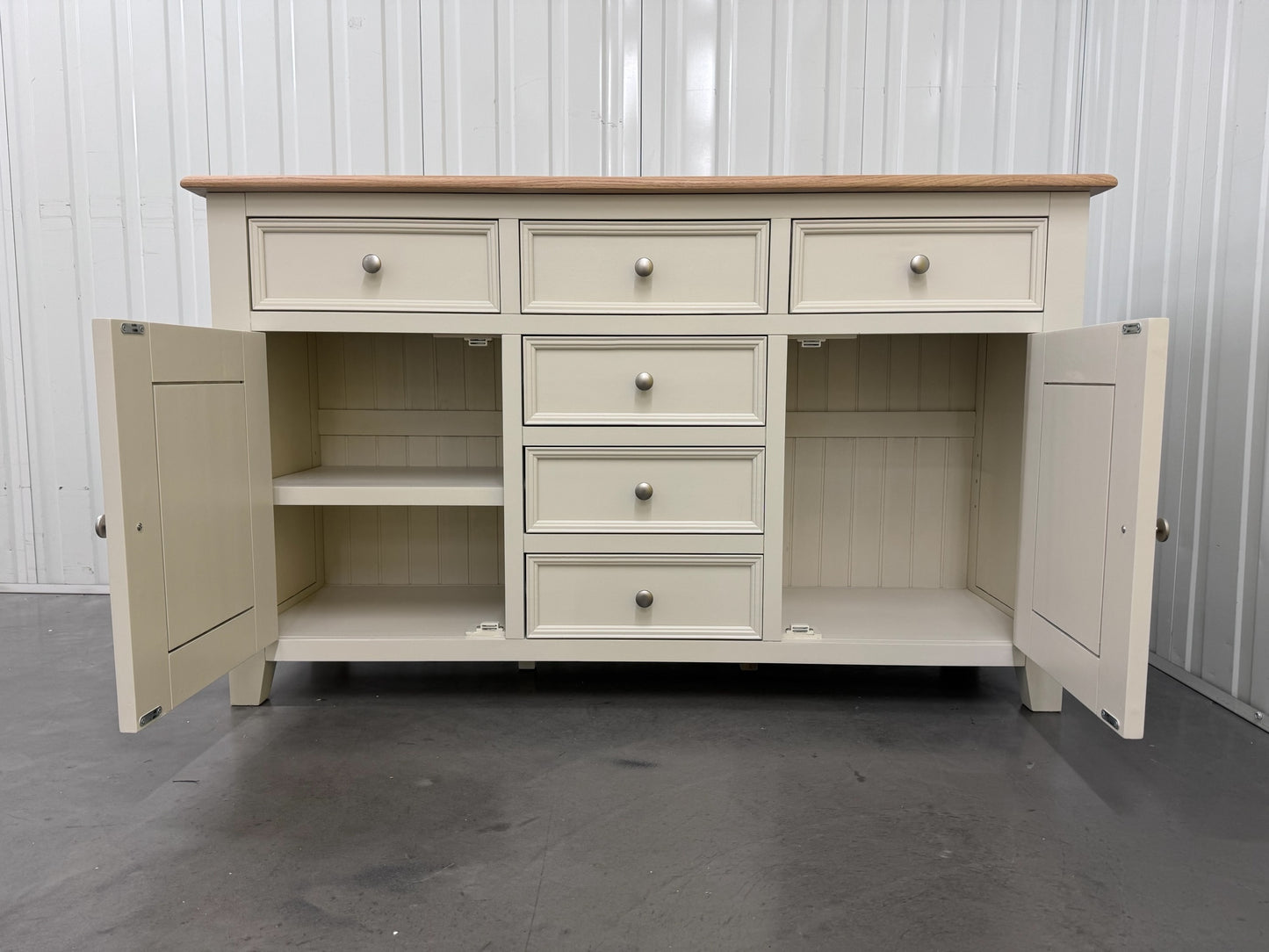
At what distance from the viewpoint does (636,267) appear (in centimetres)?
157

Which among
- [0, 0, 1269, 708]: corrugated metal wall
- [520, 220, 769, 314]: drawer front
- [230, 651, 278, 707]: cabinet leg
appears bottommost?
[230, 651, 278, 707]: cabinet leg

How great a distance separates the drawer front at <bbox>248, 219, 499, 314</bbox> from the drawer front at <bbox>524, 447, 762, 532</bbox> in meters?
0.35

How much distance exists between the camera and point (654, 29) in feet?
7.68

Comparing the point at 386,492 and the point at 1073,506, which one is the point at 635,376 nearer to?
the point at 386,492

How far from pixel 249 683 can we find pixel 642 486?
3.02 ft

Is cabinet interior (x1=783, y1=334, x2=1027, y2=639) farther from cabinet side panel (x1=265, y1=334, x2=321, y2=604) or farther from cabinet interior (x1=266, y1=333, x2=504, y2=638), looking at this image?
cabinet side panel (x1=265, y1=334, x2=321, y2=604)

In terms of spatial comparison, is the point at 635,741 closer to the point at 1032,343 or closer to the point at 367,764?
the point at 367,764

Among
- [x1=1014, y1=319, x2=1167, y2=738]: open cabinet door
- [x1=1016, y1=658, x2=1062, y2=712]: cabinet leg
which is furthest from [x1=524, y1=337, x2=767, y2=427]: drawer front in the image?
[x1=1016, y1=658, x2=1062, y2=712]: cabinet leg

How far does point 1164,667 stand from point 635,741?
1.30 meters

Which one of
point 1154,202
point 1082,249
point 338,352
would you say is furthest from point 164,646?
point 1154,202

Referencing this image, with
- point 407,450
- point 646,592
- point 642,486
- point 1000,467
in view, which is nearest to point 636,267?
point 642,486

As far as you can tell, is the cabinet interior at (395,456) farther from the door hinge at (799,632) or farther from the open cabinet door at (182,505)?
the door hinge at (799,632)

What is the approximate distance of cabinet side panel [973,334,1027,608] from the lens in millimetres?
1785

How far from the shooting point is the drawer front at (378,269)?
1.58 m
